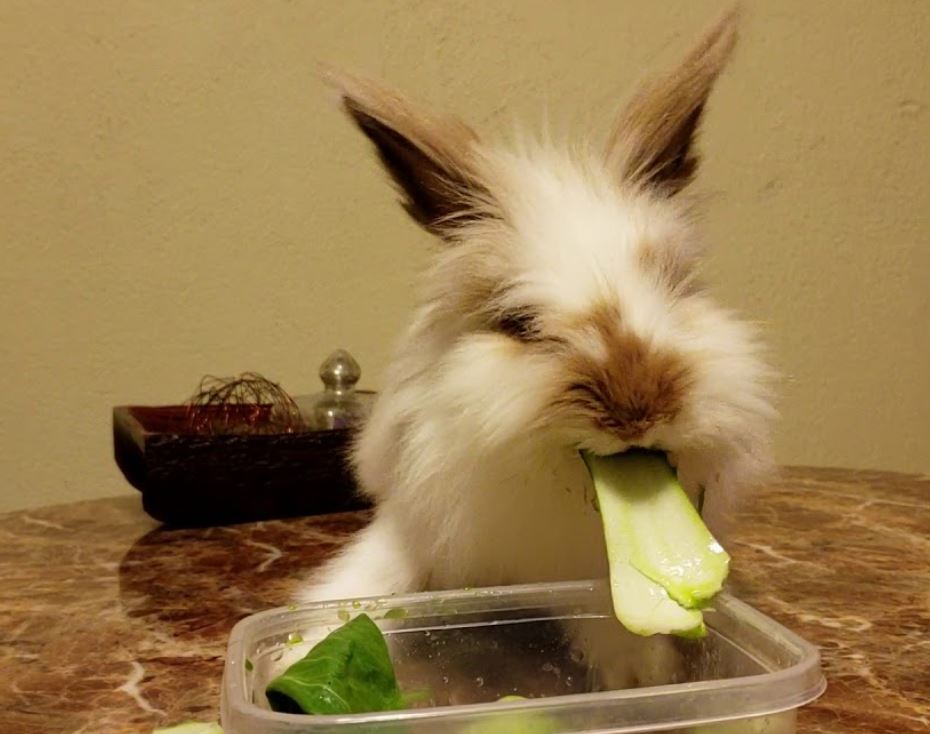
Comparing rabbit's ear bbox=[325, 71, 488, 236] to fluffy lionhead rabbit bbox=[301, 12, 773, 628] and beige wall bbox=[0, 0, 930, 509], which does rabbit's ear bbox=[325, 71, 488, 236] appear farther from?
beige wall bbox=[0, 0, 930, 509]

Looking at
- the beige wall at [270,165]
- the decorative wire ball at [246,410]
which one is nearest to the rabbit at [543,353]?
the decorative wire ball at [246,410]

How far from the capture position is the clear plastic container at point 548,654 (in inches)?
29.2

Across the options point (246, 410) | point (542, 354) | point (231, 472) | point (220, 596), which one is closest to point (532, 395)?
point (542, 354)

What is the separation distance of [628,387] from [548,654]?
29cm

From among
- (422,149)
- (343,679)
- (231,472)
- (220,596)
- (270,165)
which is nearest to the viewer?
(343,679)

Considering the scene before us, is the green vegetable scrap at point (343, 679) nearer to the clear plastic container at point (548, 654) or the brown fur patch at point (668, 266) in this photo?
the clear plastic container at point (548, 654)

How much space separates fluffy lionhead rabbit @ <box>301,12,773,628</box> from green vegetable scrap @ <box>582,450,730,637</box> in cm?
4

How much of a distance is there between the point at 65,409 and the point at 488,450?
1.89 meters

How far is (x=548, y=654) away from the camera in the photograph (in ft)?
3.20

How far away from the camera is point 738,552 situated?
1.69 meters

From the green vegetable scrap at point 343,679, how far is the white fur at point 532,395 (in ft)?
0.64

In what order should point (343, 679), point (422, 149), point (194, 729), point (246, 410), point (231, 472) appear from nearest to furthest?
point (343, 679) < point (194, 729) < point (422, 149) < point (231, 472) < point (246, 410)

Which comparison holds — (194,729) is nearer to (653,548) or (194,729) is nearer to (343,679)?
(343,679)

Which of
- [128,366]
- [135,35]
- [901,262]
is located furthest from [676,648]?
[901,262]
